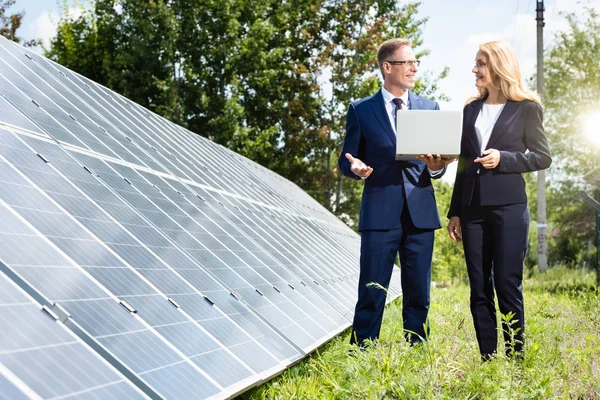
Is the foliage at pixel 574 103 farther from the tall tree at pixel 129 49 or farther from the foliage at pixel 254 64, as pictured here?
the tall tree at pixel 129 49

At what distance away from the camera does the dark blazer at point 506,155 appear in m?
5.13

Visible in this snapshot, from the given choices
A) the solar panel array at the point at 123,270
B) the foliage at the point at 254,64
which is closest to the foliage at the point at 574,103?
the foliage at the point at 254,64

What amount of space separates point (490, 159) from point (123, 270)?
8.80 feet

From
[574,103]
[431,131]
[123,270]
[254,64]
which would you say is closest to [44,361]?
[123,270]

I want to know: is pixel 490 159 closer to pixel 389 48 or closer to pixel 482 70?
pixel 482 70

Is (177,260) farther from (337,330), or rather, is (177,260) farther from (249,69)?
(249,69)

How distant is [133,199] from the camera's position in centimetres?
566

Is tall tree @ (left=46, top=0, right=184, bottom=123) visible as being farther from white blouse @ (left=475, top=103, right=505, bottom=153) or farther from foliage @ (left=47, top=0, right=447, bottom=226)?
white blouse @ (left=475, top=103, right=505, bottom=153)

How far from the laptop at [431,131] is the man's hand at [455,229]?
758mm

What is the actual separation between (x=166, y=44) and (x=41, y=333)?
30.3m

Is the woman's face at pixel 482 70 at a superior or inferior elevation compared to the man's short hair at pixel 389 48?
inferior

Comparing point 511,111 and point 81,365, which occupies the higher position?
point 511,111

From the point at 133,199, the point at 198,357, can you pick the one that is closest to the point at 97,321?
the point at 198,357

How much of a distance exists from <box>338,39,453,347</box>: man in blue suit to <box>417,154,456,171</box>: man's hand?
23cm
